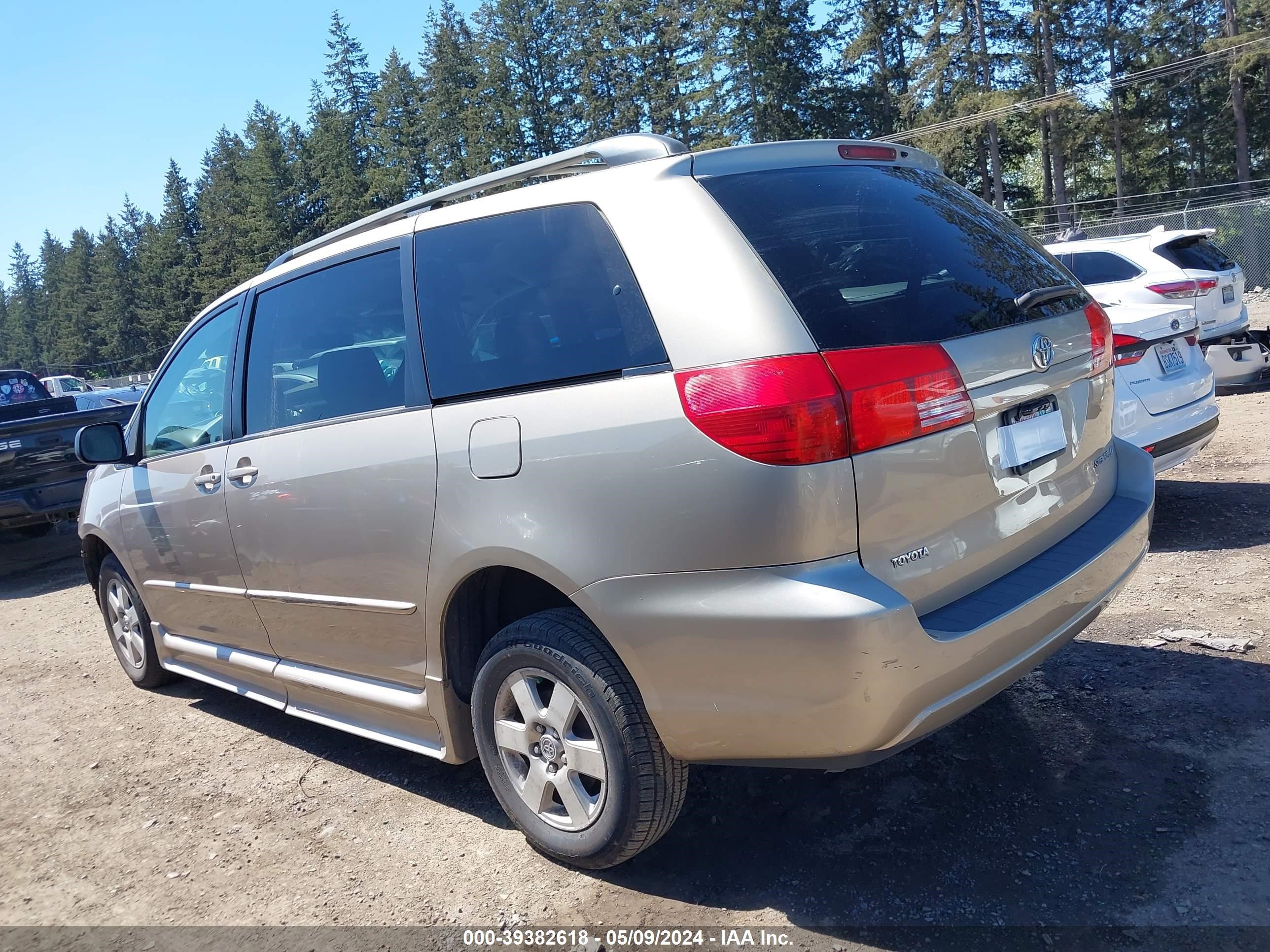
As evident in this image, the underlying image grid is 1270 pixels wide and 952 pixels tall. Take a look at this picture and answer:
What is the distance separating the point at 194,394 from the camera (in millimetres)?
4391

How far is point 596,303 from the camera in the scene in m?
2.75

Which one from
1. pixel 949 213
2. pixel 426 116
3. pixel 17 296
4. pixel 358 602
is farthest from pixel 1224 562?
pixel 17 296

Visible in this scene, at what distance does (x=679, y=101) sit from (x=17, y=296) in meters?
130

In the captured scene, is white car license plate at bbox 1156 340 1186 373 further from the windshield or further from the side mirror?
the windshield

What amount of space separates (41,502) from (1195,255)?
35.8ft

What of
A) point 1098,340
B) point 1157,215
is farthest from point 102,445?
point 1157,215

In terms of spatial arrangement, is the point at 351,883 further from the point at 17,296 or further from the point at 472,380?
the point at 17,296

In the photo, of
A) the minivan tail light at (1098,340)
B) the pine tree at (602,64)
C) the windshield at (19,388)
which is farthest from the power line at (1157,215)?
the pine tree at (602,64)

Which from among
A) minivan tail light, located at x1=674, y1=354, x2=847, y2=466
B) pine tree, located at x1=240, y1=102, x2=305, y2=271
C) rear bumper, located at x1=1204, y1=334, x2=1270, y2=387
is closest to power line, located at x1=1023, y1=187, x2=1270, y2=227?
rear bumper, located at x1=1204, y1=334, x2=1270, y2=387

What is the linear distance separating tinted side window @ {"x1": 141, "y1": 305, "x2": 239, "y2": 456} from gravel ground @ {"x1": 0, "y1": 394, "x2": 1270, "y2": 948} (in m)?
1.40

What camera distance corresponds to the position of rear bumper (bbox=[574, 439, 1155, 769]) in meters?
2.30

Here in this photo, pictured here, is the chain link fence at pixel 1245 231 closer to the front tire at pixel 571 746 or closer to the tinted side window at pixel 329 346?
the tinted side window at pixel 329 346

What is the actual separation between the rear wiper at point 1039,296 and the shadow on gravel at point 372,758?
235 cm

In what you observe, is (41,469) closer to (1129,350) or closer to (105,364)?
(1129,350)
